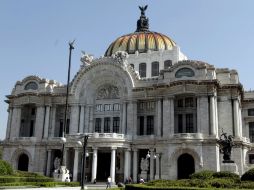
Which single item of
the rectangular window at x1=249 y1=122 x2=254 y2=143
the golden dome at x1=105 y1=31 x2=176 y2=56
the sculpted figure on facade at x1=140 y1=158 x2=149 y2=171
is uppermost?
the golden dome at x1=105 y1=31 x2=176 y2=56

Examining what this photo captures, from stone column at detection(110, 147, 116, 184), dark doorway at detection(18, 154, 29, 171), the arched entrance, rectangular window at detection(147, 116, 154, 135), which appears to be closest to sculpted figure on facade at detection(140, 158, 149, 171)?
stone column at detection(110, 147, 116, 184)

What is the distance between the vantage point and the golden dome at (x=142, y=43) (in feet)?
220

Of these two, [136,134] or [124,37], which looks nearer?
[136,134]

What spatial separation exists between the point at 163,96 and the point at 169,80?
8.44 feet

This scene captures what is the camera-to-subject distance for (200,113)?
49.4 metres

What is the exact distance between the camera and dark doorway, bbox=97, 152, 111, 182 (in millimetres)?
55444

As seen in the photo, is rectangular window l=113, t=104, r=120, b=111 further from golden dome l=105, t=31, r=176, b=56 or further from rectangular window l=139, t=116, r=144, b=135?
golden dome l=105, t=31, r=176, b=56

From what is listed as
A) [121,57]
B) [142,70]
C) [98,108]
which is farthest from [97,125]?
[142,70]

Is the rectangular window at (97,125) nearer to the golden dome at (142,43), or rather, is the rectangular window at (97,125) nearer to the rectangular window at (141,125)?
the rectangular window at (141,125)

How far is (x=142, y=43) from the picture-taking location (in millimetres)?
68000

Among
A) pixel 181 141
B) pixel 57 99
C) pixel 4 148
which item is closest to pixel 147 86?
pixel 181 141

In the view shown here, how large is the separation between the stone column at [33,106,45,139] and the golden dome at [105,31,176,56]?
18.4 metres

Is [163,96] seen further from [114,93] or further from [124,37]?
[124,37]

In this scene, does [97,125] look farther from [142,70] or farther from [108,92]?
[142,70]
